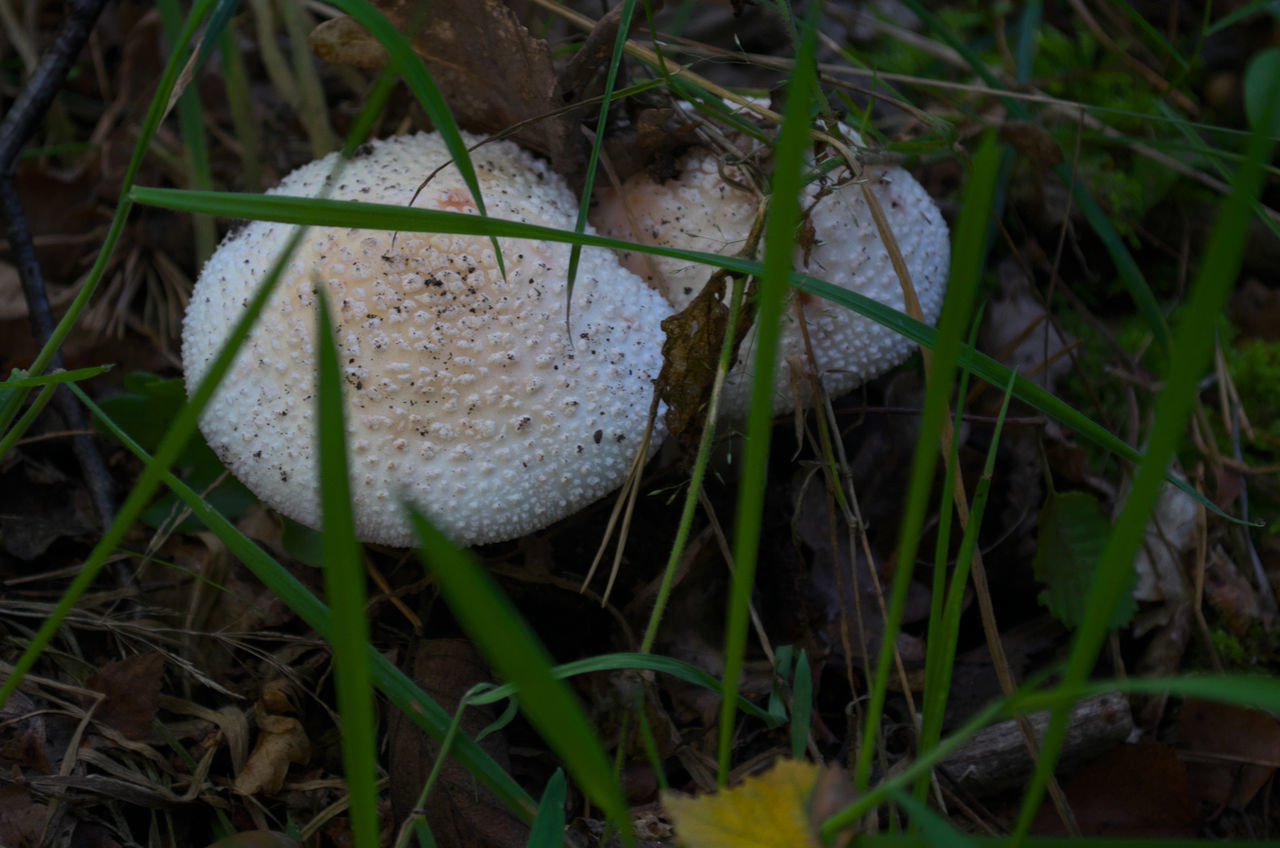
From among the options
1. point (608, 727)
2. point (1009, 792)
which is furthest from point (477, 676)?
point (1009, 792)

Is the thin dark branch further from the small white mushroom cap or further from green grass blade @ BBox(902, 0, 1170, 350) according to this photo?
green grass blade @ BBox(902, 0, 1170, 350)

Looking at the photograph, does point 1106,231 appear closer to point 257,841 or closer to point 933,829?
point 933,829

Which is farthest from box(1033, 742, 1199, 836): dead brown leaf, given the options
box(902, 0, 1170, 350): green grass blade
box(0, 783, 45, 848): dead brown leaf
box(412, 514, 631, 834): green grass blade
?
box(0, 783, 45, 848): dead brown leaf

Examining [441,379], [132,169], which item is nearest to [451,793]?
[441,379]

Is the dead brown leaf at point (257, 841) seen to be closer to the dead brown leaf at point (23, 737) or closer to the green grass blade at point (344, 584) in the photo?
the dead brown leaf at point (23, 737)

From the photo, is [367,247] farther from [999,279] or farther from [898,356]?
[999,279]

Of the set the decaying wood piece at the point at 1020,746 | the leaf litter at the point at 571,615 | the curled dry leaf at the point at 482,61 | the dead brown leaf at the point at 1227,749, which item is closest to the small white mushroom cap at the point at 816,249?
the leaf litter at the point at 571,615
